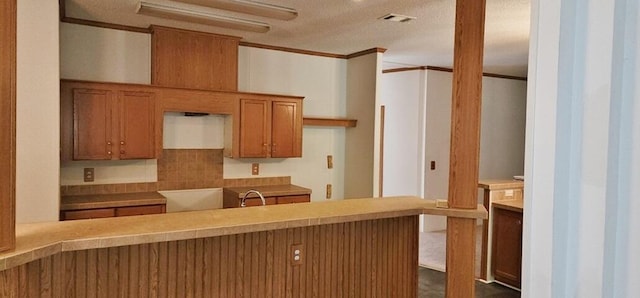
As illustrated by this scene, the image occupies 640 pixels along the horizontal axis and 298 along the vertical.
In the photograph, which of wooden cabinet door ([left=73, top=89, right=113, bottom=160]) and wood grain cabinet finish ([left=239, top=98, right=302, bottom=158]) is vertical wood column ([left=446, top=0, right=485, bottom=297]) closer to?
wood grain cabinet finish ([left=239, top=98, right=302, bottom=158])

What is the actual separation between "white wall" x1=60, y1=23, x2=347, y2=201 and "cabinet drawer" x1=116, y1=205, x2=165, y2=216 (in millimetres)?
527

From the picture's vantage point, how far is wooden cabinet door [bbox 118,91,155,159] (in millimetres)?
4016

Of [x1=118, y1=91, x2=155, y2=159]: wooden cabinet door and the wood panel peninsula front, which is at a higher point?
[x1=118, y1=91, x2=155, y2=159]: wooden cabinet door

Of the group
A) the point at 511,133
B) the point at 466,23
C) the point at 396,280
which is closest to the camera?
the point at 466,23

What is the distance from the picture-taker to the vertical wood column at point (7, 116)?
5.05 ft

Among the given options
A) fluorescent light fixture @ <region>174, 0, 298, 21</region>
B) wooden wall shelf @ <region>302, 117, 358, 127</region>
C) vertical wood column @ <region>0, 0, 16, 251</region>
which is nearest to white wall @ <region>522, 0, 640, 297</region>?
vertical wood column @ <region>0, 0, 16, 251</region>

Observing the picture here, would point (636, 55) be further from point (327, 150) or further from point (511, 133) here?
point (511, 133)

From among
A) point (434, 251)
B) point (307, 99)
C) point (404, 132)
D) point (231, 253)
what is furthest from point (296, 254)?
point (404, 132)

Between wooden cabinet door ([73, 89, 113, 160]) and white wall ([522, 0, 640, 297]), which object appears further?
wooden cabinet door ([73, 89, 113, 160])

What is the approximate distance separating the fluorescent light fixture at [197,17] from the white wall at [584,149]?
359cm

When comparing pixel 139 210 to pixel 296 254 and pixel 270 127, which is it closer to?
pixel 270 127

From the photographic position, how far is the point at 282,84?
5180 mm

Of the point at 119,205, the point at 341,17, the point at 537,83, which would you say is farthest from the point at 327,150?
the point at 537,83

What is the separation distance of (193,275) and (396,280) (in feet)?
4.57
